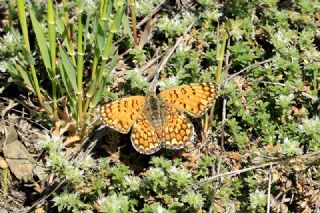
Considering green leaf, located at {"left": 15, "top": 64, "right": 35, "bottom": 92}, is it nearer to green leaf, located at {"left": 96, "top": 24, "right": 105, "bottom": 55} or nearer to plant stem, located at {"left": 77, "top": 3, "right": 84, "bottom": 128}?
plant stem, located at {"left": 77, "top": 3, "right": 84, "bottom": 128}

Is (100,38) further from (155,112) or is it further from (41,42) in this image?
(155,112)

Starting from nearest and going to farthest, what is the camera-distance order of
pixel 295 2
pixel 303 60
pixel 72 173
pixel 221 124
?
1. pixel 72 173
2. pixel 221 124
3. pixel 303 60
4. pixel 295 2

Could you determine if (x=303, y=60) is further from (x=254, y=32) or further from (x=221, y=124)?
(x=221, y=124)

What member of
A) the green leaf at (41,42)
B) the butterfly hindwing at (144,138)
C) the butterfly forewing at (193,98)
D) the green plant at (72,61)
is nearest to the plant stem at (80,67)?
the green plant at (72,61)

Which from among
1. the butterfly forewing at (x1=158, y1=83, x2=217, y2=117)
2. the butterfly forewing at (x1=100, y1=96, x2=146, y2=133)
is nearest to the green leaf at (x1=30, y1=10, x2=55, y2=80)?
the butterfly forewing at (x1=100, y1=96, x2=146, y2=133)

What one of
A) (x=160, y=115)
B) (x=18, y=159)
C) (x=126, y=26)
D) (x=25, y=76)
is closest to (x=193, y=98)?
(x=160, y=115)

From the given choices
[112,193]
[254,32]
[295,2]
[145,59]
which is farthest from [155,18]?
[112,193]

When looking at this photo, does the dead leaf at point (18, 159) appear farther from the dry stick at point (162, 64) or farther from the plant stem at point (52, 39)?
the dry stick at point (162, 64)
